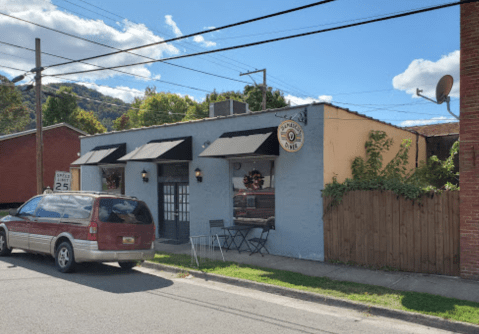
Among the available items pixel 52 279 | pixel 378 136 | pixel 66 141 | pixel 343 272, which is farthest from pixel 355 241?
pixel 66 141

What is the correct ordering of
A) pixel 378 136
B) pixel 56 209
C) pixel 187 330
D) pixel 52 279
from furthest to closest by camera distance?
pixel 378 136 → pixel 56 209 → pixel 52 279 → pixel 187 330

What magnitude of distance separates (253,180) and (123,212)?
4170mm

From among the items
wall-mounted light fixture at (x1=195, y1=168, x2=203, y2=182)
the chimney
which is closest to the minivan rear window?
wall-mounted light fixture at (x1=195, y1=168, x2=203, y2=182)

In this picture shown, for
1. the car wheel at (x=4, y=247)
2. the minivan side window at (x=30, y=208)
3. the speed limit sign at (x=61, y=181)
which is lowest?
the car wheel at (x=4, y=247)

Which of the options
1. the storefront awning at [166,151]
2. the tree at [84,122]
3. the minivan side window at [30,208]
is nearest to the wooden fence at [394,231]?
the storefront awning at [166,151]

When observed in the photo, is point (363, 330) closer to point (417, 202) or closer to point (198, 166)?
point (417, 202)

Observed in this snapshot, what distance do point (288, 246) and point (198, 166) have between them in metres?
4.31

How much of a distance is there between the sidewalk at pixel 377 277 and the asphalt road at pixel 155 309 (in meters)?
1.77

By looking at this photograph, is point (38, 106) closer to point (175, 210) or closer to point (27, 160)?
point (175, 210)

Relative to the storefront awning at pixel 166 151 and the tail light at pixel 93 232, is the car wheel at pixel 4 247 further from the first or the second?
the storefront awning at pixel 166 151

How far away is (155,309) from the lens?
654cm

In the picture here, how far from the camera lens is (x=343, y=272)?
30.7 ft

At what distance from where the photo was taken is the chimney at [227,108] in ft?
52.3

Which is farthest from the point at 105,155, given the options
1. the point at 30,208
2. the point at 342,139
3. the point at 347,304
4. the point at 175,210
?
the point at 347,304
